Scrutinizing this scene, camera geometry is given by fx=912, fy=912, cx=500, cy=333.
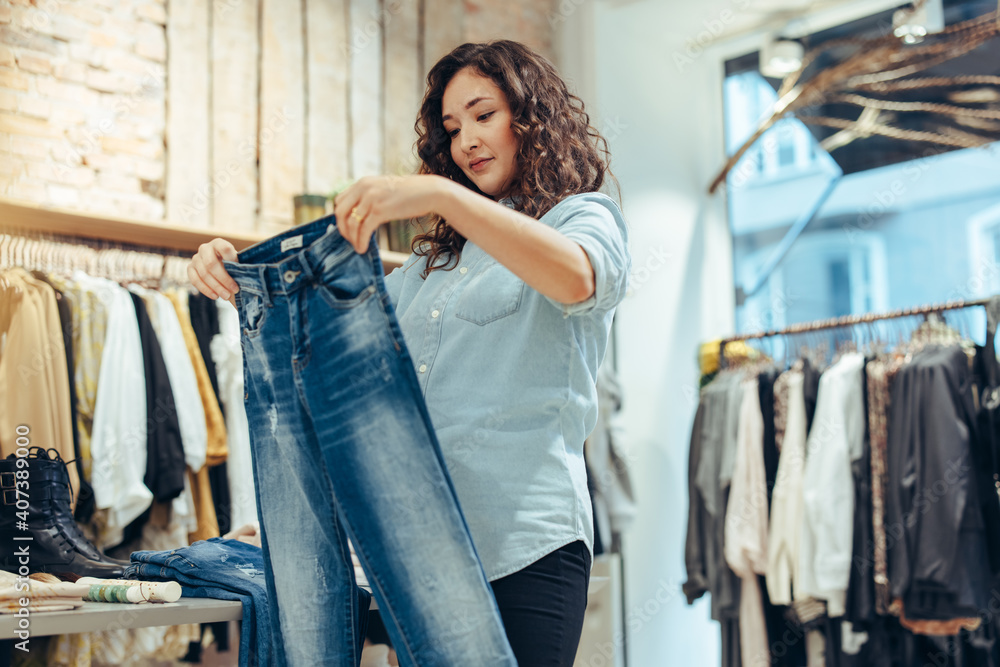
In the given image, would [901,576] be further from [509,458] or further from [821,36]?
[821,36]

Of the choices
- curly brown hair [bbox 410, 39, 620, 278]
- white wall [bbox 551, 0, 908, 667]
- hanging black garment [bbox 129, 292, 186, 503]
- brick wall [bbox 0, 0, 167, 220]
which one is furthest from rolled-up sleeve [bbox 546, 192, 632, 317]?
white wall [bbox 551, 0, 908, 667]

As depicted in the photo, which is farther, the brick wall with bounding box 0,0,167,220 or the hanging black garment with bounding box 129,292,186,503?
the brick wall with bounding box 0,0,167,220

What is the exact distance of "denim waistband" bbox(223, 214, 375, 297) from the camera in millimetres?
1332

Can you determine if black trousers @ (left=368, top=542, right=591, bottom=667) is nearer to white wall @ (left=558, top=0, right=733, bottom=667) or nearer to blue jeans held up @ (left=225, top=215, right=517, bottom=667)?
blue jeans held up @ (left=225, top=215, right=517, bottom=667)

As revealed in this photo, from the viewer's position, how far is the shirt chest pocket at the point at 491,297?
1393 millimetres

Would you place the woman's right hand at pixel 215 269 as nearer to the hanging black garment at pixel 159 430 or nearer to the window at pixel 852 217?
the hanging black garment at pixel 159 430

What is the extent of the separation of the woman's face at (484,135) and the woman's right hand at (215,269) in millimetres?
420

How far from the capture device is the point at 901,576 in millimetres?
2979

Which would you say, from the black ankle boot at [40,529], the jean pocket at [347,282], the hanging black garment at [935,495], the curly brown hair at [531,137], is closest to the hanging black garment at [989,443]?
the hanging black garment at [935,495]

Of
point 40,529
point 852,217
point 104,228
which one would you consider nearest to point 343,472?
point 40,529

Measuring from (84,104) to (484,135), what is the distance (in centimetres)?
228

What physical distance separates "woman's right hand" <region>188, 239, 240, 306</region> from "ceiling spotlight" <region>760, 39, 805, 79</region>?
3532 mm

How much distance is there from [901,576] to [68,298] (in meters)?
2.75

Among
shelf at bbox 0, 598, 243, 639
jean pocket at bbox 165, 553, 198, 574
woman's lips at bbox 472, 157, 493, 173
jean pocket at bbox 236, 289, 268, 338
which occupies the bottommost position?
shelf at bbox 0, 598, 243, 639
